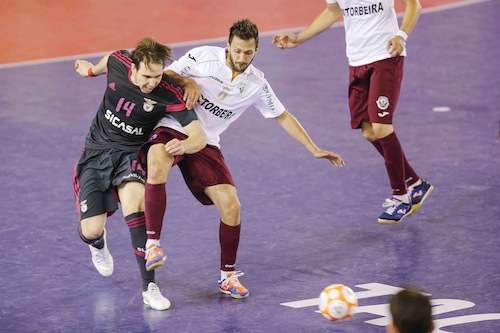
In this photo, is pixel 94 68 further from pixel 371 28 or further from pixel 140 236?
pixel 371 28

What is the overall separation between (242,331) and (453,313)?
4.68 feet

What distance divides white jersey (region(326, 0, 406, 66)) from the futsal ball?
10.4ft

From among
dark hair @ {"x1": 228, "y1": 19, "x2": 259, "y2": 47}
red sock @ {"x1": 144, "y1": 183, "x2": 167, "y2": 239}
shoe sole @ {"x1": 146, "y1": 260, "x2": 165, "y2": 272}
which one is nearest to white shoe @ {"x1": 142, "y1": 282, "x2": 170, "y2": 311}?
shoe sole @ {"x1": 146, "y1": 260, "x2": 165, "y2": 272}

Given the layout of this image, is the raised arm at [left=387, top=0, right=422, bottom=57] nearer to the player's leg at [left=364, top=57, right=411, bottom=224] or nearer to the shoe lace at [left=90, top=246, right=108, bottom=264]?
the player's leg at [left=364, top=57, right=411, bottom=224]

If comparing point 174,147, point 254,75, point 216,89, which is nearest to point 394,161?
point 254,75

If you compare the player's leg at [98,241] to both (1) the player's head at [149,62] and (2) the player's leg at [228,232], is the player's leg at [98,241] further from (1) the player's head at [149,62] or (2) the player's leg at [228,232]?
(1) the player's head at [149,62]

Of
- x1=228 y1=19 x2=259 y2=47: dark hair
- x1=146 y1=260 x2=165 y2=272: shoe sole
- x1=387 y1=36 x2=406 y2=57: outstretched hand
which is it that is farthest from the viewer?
x1=387 y1=36 x2=406 y2=57: outstretched hand

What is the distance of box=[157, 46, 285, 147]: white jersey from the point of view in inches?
312

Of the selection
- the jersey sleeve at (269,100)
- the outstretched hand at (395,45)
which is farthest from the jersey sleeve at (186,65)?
the outstretched hand at (395,45)

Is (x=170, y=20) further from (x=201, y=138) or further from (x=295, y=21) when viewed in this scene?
(x=201, y=138)

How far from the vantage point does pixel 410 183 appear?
946cm

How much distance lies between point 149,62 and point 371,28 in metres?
2.67

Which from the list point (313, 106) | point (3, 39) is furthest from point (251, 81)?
point (3, 39)

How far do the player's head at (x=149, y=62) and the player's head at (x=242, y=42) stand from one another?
51 centimetres
